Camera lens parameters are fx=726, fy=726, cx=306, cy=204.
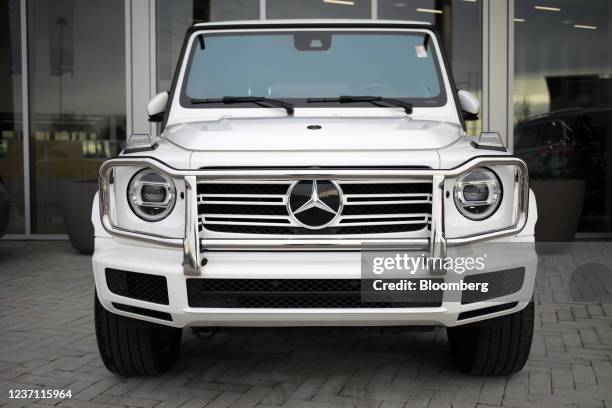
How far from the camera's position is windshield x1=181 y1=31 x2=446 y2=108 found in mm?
4223

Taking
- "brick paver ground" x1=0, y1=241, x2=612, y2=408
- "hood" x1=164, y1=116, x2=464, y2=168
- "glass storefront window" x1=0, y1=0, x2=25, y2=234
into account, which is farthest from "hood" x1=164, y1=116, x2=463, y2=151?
"glass storefront window" x1=0, y1=0, x2=25, y2=234

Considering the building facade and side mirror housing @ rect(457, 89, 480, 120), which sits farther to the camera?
the building facade

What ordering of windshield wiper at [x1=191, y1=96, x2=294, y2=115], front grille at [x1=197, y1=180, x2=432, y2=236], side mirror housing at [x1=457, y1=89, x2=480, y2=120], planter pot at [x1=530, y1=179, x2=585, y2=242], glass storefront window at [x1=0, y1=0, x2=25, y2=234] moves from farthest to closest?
glass storefront window at [x1=0, y1=0, x2=25, y2=234] → planter pot at [x1=530, y1=179, x2=585, y2=242] → side mirror housing at [x1=457, y1=89, x2=480, y2=120] → windshield wiper at [x1=191, y1=96, x2=294, y2=115] → front grille at [x1=197, y1=180, x2=432, y2=236]

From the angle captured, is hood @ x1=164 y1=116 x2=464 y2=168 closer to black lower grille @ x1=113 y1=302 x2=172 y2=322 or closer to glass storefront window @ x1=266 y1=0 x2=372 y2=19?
black lower grille @ x1=113 y1=302 x2=172 y2=322

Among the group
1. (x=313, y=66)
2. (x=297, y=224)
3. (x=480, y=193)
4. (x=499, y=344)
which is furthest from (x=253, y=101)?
(x=499, y=344)

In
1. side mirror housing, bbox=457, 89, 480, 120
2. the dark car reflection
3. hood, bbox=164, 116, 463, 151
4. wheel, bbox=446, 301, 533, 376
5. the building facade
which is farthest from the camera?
the dark car reflection

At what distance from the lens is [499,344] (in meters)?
3.47

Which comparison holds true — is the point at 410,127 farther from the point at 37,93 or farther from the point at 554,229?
the point at 37,93

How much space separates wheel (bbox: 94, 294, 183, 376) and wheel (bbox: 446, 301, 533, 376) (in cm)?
152

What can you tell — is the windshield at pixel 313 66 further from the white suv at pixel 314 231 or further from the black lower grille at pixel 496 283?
the black lower grille at pixel 496 283

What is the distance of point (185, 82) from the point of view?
4.29 m

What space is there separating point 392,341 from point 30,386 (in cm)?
208

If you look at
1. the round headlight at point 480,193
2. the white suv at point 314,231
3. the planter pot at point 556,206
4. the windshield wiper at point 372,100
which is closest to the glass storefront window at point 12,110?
the planter pot at point 556,206

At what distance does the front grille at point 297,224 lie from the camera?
3045 millimetres
